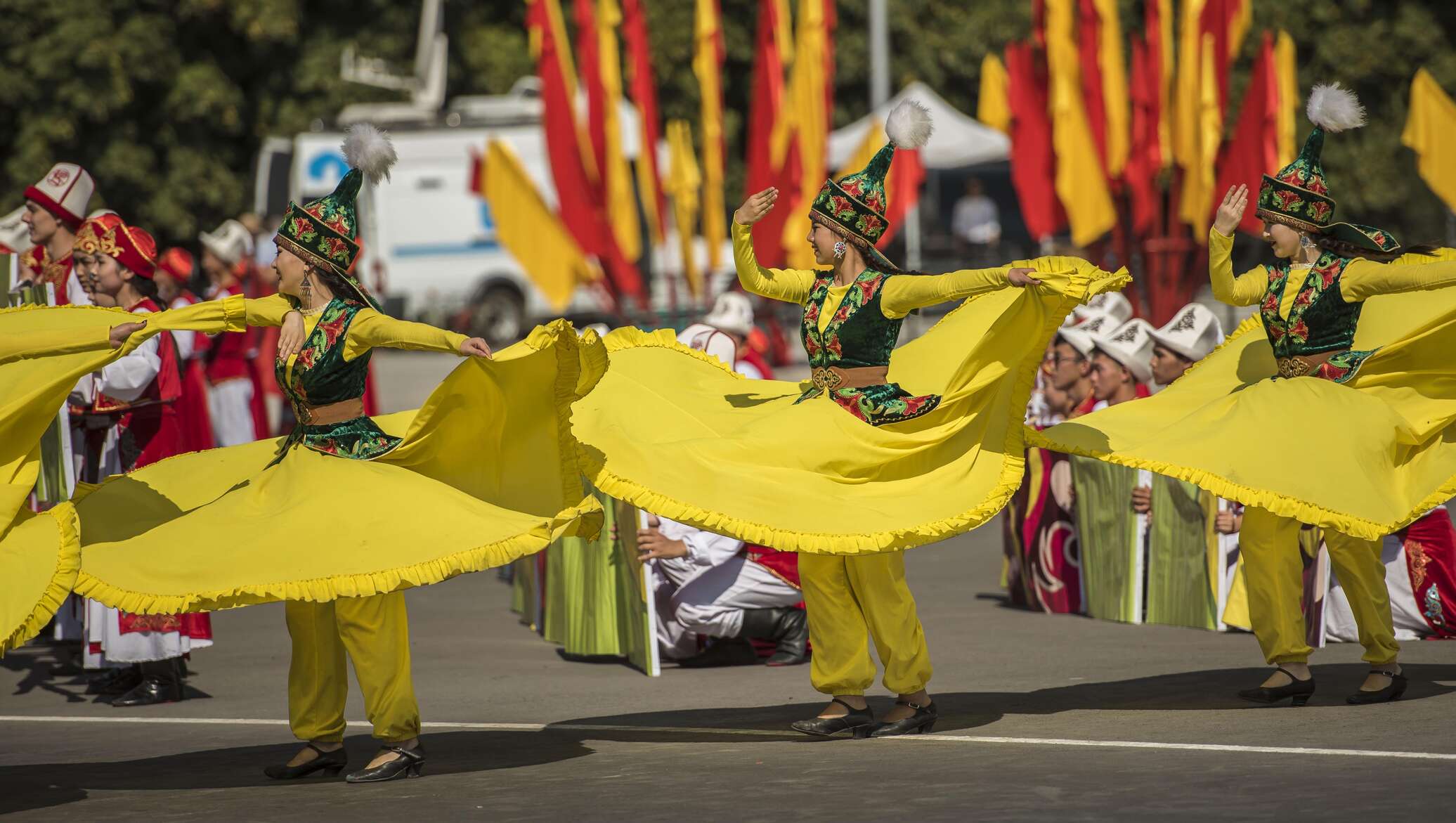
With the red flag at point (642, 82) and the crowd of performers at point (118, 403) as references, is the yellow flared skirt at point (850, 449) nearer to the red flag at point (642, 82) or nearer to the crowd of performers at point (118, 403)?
the crowd of performers at point (118, 403)

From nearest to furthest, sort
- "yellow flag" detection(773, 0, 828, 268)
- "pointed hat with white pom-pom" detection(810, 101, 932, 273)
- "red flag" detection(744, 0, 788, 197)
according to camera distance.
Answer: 1. "pointed hat with white pom-pom" detection(810, 101, 932, 273)
2. "yellow flag" detection(773, 0, 828, 268)
3. "red flag" detection(744, 0, 788, 197)

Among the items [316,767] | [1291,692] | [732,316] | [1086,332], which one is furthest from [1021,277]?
[732,316]

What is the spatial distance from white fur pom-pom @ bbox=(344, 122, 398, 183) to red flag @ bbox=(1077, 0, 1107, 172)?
12.4 meters

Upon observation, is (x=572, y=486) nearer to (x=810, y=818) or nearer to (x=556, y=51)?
(x=810, y=818)

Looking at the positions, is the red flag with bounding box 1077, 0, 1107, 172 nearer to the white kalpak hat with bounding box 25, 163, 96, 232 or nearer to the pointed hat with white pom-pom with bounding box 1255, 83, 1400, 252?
the pointed hat with white pom-pom with bounding box 1255, 83, 1400, 252

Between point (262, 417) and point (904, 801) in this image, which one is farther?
point (262, 417)

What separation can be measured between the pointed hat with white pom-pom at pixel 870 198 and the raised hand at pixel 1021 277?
624 millimetres

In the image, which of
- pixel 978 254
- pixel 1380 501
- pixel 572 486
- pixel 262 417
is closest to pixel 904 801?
pixel 572 486

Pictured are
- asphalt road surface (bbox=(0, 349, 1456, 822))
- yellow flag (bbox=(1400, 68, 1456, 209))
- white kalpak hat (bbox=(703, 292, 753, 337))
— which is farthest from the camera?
yellow flag (bbox=(1400, 68, 1456, 209))

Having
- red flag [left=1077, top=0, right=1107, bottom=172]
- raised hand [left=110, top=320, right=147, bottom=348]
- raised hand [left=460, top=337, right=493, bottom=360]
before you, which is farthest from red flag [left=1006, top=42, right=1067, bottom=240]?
raised hand [left=110, top=320, right=147, bottom=348]

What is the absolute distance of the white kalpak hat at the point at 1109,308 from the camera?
11.3 m

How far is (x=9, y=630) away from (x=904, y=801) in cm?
273

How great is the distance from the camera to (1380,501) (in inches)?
299

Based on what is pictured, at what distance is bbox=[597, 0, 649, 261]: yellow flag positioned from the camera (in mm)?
20688
